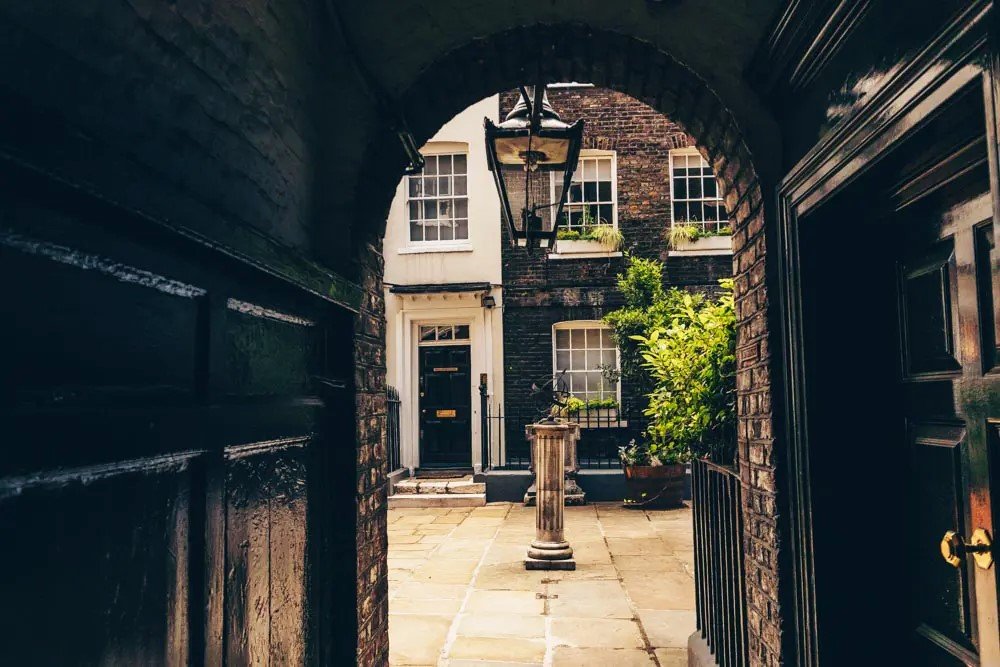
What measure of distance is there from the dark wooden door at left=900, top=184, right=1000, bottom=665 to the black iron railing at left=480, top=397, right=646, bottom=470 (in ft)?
30.2

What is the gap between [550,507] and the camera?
6938 millimetres

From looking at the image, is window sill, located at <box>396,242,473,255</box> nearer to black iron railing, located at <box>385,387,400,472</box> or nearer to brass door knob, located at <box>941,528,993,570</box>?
black iron railing, located at <box>385,387,400,472</box>

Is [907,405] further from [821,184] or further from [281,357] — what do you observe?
[281,357]

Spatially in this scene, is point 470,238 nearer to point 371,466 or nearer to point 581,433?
point 581,433

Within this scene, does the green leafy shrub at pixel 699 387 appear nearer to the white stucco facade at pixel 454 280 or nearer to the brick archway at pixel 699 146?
the brick archway at pixel 699 146

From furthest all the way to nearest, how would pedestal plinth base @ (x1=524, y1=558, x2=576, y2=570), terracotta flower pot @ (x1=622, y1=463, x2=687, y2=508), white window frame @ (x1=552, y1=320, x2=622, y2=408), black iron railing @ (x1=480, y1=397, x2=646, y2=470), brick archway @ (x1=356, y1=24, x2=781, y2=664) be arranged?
white window frame @ (x1=552, y1=320, x2=622, y2=408) → black iron railing @ (x1=480, y1=397, x2=646, y2=470) → terracotta flower pot @ (x1=622, y1=463, x2=687, y2=508) → pedestal plinth base @ (x1=524, y1=558, x2=576, y2=570) → brick archway @ (x1=356, y1=24, x2=781, y2=664)

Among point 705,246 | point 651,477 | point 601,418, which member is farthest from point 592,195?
point 651,477

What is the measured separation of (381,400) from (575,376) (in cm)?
912

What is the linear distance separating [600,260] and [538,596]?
753cm

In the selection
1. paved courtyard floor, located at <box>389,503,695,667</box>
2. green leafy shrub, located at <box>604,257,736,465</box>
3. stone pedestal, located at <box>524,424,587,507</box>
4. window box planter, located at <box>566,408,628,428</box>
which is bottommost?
paved courtyard floor, located at <box>389,503,695,667</box>

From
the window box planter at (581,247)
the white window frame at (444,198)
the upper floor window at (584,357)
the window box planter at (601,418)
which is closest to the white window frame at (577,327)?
the upper floor window at (584,357)

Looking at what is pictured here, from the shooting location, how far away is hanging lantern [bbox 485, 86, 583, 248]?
4.46 metres

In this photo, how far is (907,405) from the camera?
2207 millimetres

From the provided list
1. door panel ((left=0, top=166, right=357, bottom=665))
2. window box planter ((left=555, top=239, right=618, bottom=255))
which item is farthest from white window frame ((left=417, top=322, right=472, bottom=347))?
door panel ((left=0, top=166, right=357, bottom=665))
